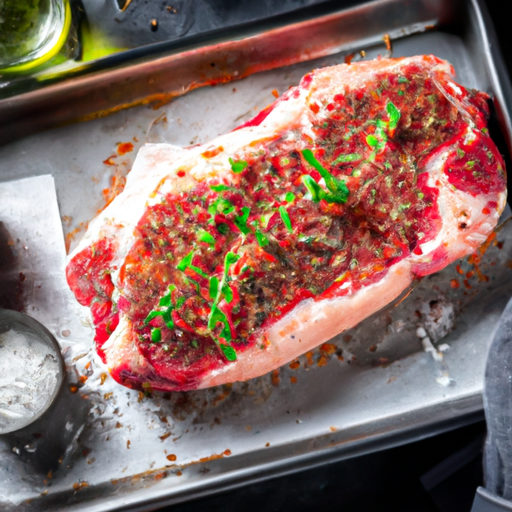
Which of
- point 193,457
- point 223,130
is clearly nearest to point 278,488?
point 193,457

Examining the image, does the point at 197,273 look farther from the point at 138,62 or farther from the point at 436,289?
the point at 436,289

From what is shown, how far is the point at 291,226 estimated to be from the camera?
1735 mm

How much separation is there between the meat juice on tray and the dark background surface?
32.7 inches

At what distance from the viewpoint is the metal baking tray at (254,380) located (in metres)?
2.14

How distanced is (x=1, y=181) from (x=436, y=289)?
209cm

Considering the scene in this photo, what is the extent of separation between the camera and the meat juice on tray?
5.71 feet

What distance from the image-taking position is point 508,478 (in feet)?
6.12

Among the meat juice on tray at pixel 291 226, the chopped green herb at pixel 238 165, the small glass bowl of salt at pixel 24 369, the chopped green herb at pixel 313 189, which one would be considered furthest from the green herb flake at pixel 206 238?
the small glass bowl of salt at pixel 24 369

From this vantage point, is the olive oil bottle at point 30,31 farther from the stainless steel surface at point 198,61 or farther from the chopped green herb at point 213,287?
the chopped green herb at point 213,287

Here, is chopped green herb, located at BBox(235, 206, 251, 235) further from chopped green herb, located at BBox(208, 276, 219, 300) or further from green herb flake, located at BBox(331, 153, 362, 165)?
green herb flake, located at BBox(331, 153, 362, 165)

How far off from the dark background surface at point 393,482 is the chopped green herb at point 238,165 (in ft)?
3.45

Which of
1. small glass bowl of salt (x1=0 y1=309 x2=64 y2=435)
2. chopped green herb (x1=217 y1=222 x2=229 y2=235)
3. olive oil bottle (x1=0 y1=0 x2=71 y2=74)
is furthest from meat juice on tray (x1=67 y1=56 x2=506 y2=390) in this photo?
olive oil bottle (x1=0 y1=0 x2=71 y2=74)

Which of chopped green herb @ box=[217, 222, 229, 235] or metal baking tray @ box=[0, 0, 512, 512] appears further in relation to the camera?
metal baking tray @ box=[0, 0, 512, 512]

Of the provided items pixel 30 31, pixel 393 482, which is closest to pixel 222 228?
pixel 30 31
